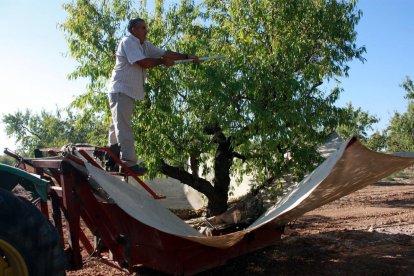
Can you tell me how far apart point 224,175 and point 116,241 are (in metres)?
4.15

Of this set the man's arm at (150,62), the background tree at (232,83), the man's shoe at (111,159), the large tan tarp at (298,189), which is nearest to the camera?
the large tan tarp at (298,189)

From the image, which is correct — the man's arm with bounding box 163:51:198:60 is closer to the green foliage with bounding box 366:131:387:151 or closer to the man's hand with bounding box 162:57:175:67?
the man's hand with bounding box 162:57:175:67

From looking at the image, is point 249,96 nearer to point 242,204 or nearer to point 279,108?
point 279,108

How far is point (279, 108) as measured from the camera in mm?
6270

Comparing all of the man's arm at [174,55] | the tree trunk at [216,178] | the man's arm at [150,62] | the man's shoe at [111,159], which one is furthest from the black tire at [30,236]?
the tree trunk at [216,178]

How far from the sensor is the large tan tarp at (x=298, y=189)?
140 inches

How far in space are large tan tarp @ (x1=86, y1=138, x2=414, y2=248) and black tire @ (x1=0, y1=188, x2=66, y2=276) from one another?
0.79m

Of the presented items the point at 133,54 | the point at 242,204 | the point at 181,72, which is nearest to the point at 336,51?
the point at 181,72

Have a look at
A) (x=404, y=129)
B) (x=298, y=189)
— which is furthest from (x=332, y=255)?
(x=404, y=129)

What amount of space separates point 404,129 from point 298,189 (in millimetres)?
27596

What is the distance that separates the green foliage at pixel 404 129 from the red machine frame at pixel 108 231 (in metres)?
25.5

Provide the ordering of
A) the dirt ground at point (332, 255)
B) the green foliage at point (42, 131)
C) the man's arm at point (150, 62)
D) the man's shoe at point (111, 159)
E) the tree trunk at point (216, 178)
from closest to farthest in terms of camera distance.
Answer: the man's shoe at point (111, 159), the man's arm at point (150, 62), the dirt ground at point (332, 255), the tree trunk at point (216, 178), the green foliage at point (42, 131)

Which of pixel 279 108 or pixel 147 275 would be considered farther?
pixel 279 108

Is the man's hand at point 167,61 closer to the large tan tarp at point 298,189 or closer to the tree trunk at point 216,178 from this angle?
the large tan tarp at point 298,189
